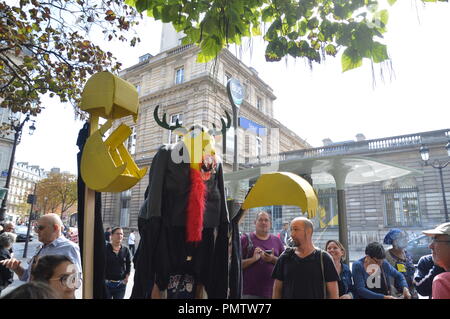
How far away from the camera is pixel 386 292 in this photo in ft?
11.8

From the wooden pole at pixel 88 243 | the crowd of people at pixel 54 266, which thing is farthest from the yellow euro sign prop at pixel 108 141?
the crowd of people at pixel 54 266

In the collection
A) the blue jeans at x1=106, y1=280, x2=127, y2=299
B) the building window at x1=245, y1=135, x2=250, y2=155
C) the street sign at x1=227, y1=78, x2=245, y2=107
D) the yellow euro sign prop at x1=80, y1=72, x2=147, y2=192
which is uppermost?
the building window at x1=245, y1=135, x2=250, y2=155

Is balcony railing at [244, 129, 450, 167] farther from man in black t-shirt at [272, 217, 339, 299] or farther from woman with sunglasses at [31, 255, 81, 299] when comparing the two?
woman with sunglasses at [31, 255, 81, 299]

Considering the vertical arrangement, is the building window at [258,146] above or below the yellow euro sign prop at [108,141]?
above

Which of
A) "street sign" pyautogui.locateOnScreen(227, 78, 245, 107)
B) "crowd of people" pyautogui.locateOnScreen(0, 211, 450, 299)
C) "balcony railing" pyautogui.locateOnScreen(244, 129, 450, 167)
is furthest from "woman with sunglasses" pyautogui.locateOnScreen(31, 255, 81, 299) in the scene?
"balcony railing" pyautogui.locateOnScreen(244, 129, 450, 167)

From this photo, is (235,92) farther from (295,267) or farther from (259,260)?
(295,267)

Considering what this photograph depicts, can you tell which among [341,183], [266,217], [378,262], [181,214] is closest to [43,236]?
[181,214]

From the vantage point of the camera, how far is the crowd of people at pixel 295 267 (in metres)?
2.13

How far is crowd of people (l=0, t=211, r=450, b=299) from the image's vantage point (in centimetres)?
213

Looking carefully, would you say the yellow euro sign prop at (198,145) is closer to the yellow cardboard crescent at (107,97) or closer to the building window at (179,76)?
the yellow cardboard crescent at (107,97)

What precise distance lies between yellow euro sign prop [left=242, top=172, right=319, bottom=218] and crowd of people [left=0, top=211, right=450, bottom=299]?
0.74 m

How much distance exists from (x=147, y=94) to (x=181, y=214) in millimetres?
26596

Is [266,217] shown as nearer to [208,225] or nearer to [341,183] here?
[208,225]

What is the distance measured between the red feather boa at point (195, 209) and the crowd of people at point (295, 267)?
2.16 ft
